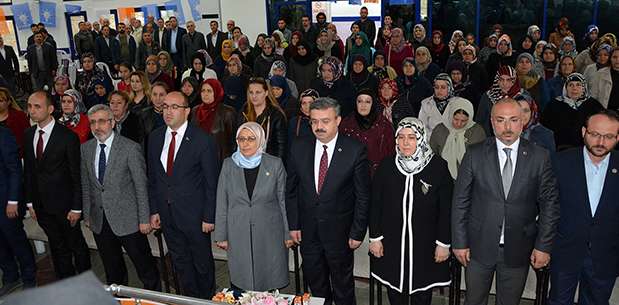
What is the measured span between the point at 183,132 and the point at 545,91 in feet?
14.9

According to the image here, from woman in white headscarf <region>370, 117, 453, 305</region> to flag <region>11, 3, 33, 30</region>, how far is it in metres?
16.1

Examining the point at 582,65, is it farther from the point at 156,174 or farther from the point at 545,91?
the point at 156,174

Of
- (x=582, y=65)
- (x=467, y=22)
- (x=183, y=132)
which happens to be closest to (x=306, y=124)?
(x=183, y=132)

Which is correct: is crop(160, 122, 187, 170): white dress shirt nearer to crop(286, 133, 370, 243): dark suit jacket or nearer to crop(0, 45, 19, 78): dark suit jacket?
crop(286, 133, 370, 243): dark suit jacket

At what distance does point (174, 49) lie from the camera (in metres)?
13.5

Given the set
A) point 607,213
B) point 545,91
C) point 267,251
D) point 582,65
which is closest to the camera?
point 607,213

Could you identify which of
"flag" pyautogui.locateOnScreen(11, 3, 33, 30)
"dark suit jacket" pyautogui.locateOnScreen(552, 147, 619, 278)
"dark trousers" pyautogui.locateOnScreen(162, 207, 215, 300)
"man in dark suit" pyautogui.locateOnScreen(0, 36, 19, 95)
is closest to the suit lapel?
"dark suit jacket" pyautogui.locateOnScreen(552, 147, 619, 278)

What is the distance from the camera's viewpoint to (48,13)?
16.6 meters

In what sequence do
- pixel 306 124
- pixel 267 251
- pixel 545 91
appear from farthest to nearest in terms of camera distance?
pixel 545 91 → pixel 306 124 → pixel 267 251

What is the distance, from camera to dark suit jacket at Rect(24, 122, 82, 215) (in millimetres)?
4230

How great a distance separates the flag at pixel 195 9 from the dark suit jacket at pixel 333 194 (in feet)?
42.4

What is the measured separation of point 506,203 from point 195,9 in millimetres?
13961

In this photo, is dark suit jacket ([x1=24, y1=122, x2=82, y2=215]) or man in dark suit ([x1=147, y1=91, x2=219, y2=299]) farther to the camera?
dark suit jacket ([x1=24, y1=122, x2=82, y2=215])

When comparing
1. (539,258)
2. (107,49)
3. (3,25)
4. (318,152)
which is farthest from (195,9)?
(539,258)
